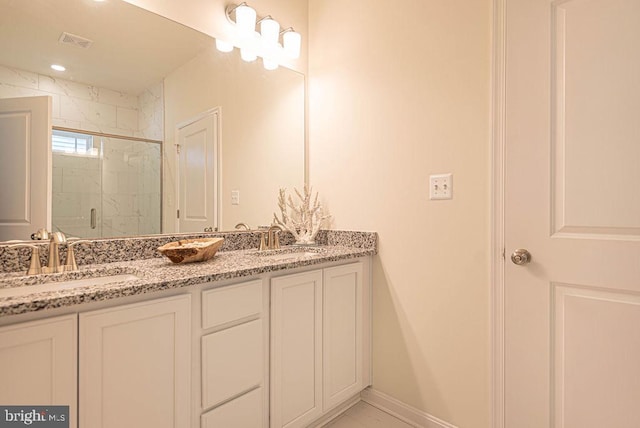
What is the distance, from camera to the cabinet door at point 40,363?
A: 84cm

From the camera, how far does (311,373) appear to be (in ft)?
5.16

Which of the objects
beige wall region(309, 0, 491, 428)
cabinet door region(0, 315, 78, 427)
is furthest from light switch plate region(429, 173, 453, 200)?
cabinet door region(0, 315, 78, 427)

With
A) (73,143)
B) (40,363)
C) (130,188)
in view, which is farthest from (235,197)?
(40,363)

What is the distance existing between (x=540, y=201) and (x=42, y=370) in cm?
169

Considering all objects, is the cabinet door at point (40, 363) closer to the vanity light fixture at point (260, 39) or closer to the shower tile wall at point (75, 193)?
the shower tile wall at point (75, 193)

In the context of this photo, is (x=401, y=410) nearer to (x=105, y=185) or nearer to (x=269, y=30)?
(x=105, y=185)

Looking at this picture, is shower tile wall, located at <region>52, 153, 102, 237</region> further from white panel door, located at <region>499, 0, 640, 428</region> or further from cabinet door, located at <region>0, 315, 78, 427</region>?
white panel door, located at <region>499, 0, 640, 428</region>

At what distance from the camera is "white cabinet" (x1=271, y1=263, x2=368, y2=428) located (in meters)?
1.45

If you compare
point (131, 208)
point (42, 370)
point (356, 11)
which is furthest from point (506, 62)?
point (42, 370)

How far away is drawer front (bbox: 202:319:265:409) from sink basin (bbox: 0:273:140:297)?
0.37 metres

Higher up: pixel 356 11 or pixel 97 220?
pixel 356 11

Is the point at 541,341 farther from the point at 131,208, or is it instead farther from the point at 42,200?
the point at 42,200

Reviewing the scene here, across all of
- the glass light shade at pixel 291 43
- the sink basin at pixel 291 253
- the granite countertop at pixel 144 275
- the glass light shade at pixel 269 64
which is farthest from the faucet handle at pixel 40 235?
the glass light shade at pixel 291 43

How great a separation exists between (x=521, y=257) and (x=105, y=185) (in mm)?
1772
